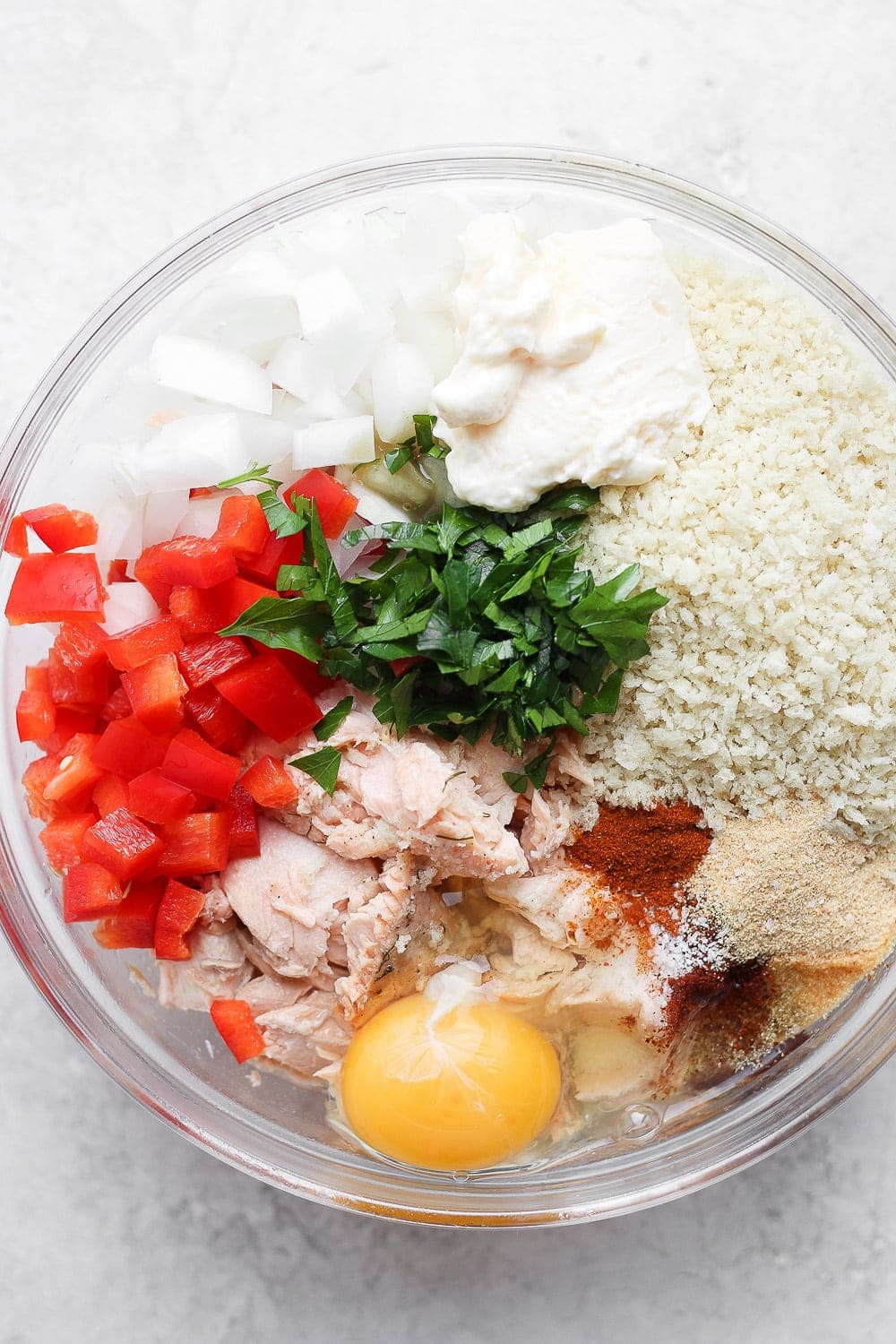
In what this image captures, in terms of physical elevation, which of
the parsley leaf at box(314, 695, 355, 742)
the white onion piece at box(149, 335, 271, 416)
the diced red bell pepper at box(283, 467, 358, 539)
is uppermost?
the white onion piece at box(149, 335, 271, 416)

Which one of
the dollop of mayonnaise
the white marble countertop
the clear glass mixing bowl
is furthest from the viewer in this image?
the white marble countertop

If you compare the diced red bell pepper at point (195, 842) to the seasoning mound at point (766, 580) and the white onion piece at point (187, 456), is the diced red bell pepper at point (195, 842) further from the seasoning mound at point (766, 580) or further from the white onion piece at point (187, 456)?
the seasoning mound at point (766, 580)

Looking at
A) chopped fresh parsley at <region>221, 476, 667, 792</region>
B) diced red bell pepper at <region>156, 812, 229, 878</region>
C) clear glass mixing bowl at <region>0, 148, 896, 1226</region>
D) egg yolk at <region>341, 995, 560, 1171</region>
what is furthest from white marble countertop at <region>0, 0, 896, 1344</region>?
chopped fresh parsley at <region>221, 476, 667, 792</region>

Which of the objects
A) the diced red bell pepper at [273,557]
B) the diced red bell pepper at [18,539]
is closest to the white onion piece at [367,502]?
the diced red bell pepper at [273,557]

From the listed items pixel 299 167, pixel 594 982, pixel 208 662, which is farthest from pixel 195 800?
pixel 299 167

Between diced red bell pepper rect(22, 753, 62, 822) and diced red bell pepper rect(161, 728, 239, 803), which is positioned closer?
diced red bell pepper rect(161, 728, 239, 803)

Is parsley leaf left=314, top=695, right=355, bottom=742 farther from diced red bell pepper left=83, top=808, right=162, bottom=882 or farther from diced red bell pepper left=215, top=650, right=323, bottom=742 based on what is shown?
diced red bell pepper left=83, top=808, right=162, bottom=882
